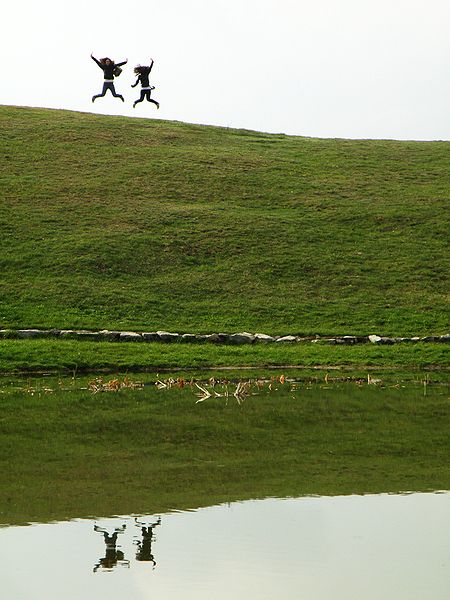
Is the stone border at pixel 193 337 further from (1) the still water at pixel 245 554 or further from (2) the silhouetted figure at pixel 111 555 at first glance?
(2) the silhouetted figure at pixel 111 555

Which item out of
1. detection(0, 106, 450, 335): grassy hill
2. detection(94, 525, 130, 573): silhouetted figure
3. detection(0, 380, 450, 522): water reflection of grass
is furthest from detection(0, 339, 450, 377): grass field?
detection(94, 525, 130, 573): silhouetted figure

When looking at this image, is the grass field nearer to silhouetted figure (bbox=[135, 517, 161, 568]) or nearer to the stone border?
the stone border

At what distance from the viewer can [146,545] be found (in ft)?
45.8

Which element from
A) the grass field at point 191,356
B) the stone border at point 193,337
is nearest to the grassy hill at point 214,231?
the stone border at point 193,337

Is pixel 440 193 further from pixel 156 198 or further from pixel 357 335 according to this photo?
pixel 357 335

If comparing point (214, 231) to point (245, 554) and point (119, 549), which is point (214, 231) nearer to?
point (119, 549)

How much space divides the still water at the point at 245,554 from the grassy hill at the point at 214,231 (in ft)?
86.4

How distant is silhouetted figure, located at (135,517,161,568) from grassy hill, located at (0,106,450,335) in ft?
87.9

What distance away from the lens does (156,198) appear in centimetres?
6047

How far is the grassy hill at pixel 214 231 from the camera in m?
44.5

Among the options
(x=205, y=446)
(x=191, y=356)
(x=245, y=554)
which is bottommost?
(x=191, y=356)

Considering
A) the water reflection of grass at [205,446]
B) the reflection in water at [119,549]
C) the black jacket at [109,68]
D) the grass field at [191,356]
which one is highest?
the black jacket at [109,68]

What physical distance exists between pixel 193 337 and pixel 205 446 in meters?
18.8

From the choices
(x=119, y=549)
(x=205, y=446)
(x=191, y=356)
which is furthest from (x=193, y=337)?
(x=119, y=549)
